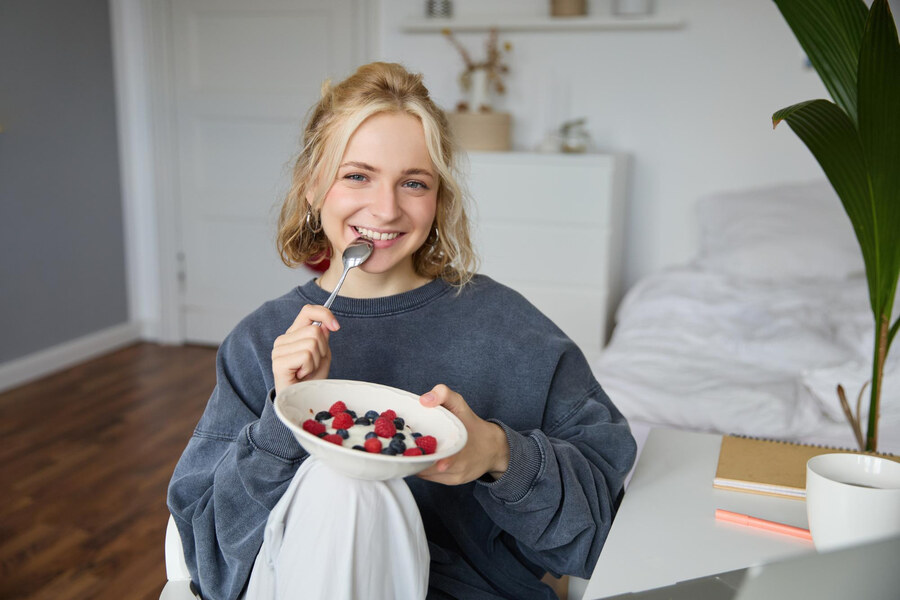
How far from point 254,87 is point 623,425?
323 cm

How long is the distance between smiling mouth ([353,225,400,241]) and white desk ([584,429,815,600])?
44cm

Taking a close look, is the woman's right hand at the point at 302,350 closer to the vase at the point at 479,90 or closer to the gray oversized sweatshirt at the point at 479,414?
the gray oversized sweatshirt at the point at 479,414

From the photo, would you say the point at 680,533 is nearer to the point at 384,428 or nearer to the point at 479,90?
the point at 384,428

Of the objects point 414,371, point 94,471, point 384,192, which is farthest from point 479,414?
point 94,471

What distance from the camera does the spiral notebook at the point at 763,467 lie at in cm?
95

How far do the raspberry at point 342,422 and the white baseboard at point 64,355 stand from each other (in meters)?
3.03

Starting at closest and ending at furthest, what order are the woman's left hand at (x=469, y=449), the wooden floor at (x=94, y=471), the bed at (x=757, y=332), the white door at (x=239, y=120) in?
the woman's left hand at (x=469, y=449)
the bed at (x=757, y=332)
the wooden floor at (x=94, y=471)
the white door at (x=239, y=120)

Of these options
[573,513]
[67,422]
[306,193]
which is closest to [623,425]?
[573,513]

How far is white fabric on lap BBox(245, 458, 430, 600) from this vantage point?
75 cm

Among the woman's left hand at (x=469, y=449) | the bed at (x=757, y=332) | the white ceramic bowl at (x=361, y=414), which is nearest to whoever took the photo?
the white ceramic bowl at (x=361, y=414)

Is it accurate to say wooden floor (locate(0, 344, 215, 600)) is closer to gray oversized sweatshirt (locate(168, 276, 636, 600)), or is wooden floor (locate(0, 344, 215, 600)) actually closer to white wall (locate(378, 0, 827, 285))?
gray oversized sweatshirt (locate(168, 276, 636, 600))

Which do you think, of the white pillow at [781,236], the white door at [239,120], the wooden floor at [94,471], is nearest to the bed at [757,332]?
the white pillow at [781,236]

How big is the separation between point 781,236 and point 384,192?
220 cm

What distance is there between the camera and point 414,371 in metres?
1.11
